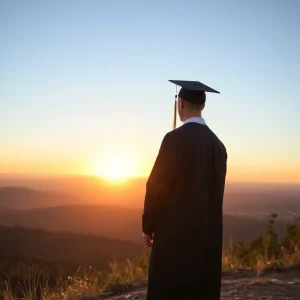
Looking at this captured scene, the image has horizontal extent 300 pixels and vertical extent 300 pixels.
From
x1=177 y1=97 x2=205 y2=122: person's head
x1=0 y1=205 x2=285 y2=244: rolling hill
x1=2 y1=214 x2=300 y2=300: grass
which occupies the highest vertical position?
x1=177 y1=97 x2=205 y2=122: person's head

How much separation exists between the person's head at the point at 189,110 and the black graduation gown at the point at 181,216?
0.67 feet

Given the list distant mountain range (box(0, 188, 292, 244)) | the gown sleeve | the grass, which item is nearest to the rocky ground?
the grass

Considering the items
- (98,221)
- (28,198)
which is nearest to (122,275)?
(98,221)

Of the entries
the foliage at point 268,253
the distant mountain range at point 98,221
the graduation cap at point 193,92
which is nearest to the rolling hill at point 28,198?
the distant mountain range at point 98,221

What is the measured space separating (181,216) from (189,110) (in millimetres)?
917

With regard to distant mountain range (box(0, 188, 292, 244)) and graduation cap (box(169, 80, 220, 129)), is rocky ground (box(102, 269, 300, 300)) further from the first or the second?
distant mountain range (box(0, 188, 292, 244))

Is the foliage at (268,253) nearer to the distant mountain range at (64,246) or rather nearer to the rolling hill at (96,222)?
the distant mountain range at (64,246)

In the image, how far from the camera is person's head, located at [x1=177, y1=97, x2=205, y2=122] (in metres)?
3.72

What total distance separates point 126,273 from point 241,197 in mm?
109999

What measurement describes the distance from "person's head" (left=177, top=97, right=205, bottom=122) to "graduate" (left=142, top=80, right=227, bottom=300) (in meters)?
0.17

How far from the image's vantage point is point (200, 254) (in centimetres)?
348

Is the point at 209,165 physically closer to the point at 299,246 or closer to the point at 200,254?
the point at 200,254

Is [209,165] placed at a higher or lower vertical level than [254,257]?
higher

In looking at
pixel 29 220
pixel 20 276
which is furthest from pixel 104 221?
pixel 20 276
